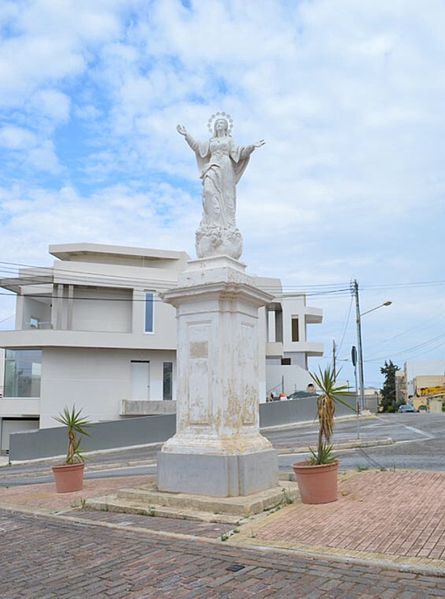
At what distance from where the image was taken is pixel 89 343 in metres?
31.6

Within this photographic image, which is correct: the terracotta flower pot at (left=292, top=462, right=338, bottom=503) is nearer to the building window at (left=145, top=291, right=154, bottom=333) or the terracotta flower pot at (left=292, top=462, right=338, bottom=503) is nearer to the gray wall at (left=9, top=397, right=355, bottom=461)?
the gray wall at (left=9, top=397, right=355, bottom=461)

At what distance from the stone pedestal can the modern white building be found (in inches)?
892

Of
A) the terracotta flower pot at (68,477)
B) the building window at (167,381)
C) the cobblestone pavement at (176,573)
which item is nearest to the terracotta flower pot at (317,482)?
the cobblestone pavement at (176,573)

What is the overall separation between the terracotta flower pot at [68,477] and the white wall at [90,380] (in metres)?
22.1

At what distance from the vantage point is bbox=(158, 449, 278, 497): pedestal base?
804 centimetres

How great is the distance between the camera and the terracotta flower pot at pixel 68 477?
34.2 ft

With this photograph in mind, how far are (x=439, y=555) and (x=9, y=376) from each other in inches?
1210

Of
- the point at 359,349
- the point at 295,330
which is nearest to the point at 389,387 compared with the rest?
the point at 295,330

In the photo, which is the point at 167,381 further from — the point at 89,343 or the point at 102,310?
the point at 102,310

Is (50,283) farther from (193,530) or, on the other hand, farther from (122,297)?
(193,530)

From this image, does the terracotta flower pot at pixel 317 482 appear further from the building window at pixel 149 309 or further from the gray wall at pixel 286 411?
the building window at pixel 149 309

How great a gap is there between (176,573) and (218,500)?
253cm

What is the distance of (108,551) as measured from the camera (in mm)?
6090

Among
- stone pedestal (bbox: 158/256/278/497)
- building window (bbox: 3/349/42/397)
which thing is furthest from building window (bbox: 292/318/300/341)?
stone pedestal (bbox: 158/256/278/497)
